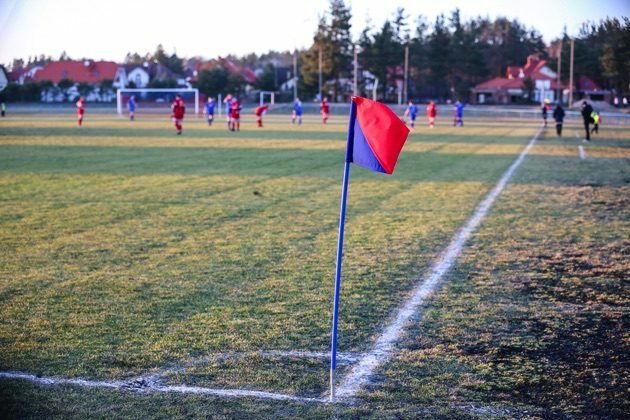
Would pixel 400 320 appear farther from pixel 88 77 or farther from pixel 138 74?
pixel 138 74

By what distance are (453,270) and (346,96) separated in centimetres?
8134

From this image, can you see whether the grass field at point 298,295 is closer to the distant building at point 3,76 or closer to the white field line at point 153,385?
the white field line at point 153,385

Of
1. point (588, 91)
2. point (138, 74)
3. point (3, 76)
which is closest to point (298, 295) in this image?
point (3, 76)

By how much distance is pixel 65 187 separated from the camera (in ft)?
49.7

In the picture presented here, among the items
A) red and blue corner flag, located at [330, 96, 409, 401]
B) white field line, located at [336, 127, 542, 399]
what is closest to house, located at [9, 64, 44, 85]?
red and blue corner flag, located at [330, 96, 409, 401]

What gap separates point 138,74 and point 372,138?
92.0 meters

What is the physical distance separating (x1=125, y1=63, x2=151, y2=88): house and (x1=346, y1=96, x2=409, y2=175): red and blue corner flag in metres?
87.2

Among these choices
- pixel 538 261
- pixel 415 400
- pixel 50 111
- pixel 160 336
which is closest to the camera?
pixel 415 400

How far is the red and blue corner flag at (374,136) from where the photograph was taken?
4836mm

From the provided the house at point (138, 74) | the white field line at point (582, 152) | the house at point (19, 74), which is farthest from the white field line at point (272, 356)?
the house at point (138, 74)

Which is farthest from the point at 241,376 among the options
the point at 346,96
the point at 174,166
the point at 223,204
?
the point at 346,96

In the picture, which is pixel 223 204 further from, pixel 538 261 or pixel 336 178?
pixel 538 261

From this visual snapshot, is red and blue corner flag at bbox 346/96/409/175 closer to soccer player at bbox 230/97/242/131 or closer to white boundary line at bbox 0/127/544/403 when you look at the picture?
white boundary line at bbox 0/127/544/403

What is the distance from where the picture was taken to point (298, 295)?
7.04 m
